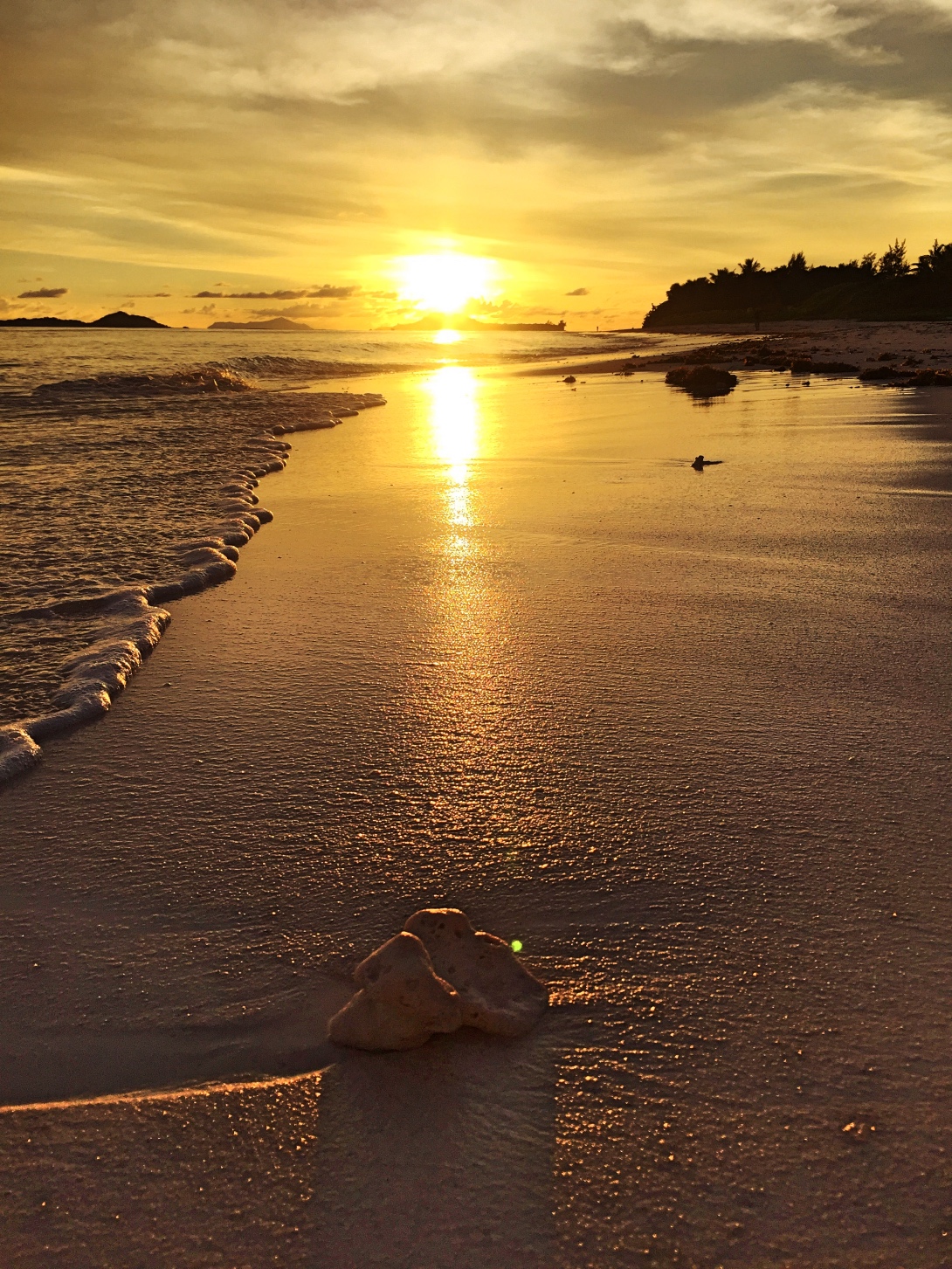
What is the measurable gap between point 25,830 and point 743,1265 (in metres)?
2.11

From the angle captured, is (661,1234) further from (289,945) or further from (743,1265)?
(289,945)

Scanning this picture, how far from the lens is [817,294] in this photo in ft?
236

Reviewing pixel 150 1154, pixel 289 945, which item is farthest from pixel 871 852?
pixel 150 1154

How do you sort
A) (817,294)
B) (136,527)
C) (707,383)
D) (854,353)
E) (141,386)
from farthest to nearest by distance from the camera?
(817,294)
(854,353)
(141,386)
(707,383)
(136,527)

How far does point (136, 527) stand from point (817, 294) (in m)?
77.9

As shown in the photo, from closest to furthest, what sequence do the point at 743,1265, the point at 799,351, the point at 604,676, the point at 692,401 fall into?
the point at 743,1265 < the point at 604,676 < the point at 692,401 < the point at 799,351

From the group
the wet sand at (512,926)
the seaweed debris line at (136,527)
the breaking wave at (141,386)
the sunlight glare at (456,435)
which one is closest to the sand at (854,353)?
the sunlight glare at (456,435)

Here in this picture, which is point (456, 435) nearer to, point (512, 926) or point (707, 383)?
point (707, 383)

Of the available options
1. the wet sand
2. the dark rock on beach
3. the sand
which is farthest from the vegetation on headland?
the wet sand

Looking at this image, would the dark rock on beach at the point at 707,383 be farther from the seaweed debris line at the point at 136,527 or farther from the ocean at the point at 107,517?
the seaweed debris line at the point at 136,527

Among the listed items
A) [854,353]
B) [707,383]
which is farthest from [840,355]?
[707,383]

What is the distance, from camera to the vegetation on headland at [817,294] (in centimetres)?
5797

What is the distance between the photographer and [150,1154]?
4.87ft

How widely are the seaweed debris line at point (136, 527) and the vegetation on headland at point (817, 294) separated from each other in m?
46.3
